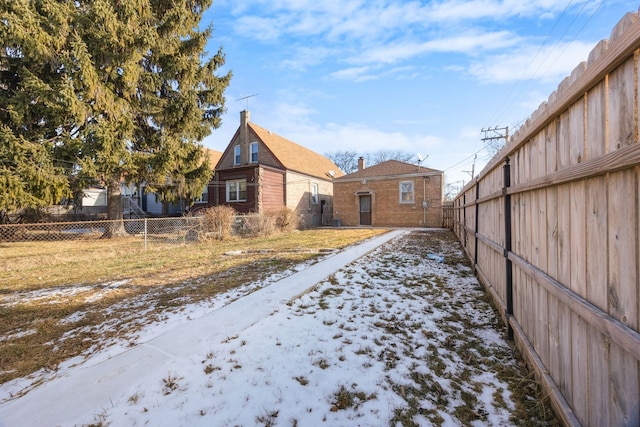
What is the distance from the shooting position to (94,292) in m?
5.23

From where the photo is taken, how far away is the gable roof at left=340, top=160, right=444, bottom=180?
20969 millimetres

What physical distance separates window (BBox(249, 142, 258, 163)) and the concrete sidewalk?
18.6 m

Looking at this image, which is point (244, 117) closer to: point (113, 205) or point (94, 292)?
point (113, 205)

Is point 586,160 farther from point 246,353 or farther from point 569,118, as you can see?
point 246,353

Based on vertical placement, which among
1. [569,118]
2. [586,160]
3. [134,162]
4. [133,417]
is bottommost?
[133,417]

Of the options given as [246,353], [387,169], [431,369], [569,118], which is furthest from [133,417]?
[387,169]

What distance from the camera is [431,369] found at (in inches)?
104

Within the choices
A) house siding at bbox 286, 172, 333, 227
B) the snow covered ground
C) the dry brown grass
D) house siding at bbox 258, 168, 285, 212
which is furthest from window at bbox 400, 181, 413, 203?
the snow covered ground

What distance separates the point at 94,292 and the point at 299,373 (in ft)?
15.6

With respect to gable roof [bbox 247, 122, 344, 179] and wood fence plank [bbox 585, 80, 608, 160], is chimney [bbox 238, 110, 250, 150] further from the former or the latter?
wood fence plank [bbox 585, 80, 608, 160]

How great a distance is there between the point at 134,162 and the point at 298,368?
13726mm

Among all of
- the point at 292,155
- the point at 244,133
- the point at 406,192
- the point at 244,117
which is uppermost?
the point at 244,117

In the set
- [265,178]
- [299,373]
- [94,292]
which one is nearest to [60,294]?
[94,292]

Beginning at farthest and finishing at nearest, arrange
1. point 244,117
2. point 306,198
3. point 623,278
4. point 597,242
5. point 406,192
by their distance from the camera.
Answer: point 306,198
point 244,117
point 406,192
point 597,242
point 623,278
